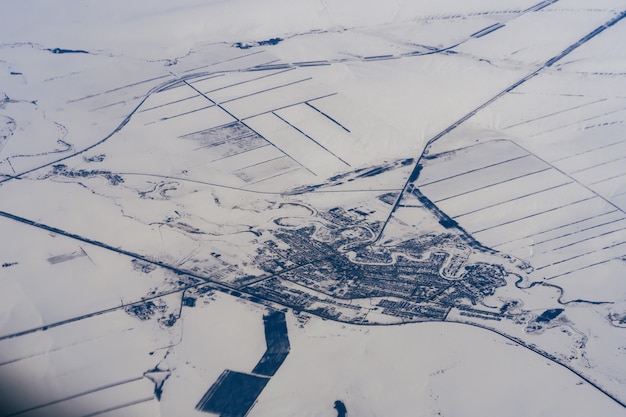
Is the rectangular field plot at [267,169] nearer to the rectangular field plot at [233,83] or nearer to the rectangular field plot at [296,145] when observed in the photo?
the rectangular field plot at [296,145]

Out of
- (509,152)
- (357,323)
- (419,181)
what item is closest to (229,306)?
(357,323)

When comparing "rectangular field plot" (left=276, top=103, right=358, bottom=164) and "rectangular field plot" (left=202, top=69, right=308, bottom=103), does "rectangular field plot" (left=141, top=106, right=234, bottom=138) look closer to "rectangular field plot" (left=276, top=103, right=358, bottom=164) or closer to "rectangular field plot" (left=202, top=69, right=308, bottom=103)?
"rectangular field plot" (left=202, top=69, right=308, bottom=103)

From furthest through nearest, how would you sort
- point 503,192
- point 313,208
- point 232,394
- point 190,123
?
point 190,123 → point 503,192 → point 313,208 → point 232,394

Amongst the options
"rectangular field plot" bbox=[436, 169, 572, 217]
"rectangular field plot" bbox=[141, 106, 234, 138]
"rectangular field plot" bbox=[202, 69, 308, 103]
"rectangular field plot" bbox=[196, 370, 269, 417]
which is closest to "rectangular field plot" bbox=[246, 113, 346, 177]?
"rectangular field plot" bbox=[141, 106, 234, 138]

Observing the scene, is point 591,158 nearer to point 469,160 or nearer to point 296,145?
point 469,160

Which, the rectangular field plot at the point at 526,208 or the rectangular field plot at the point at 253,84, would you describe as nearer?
the rectangular field plot at the point at 526,208

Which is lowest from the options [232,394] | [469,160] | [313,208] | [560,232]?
[232,394]

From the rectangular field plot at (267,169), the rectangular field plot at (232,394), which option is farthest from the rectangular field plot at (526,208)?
the rectangular field plot at (232,394)

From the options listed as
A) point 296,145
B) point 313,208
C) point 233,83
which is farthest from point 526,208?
point 233,83
